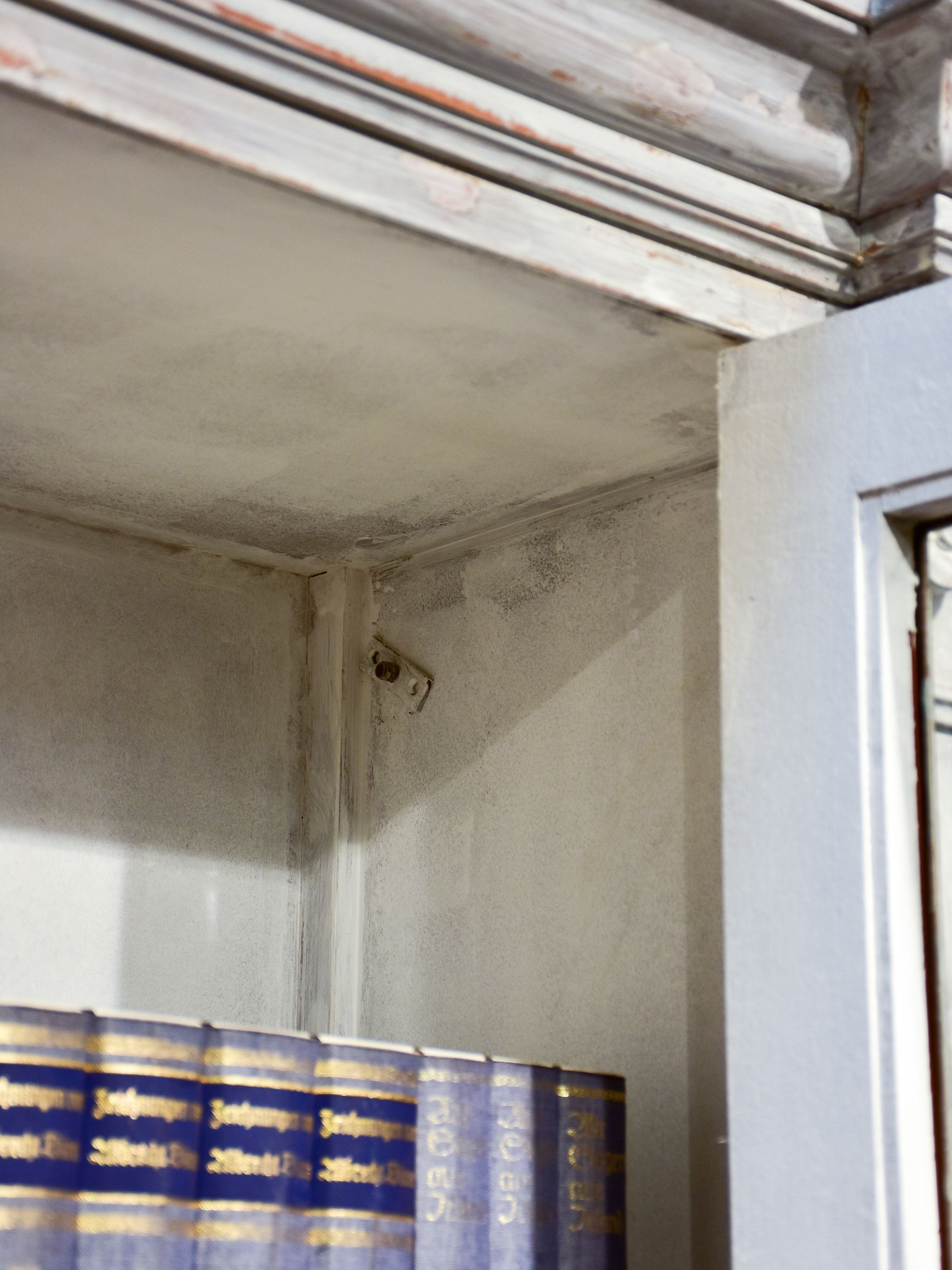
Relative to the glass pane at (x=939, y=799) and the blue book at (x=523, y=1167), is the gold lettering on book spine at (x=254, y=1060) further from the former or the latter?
the glass pane at (x=939, y=799)

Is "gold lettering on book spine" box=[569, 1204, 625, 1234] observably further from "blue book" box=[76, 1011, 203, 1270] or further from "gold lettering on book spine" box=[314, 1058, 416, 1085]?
"blue book" box=[76, 1011, 203, 1270]

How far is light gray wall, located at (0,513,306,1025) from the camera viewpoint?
1521 millimetres

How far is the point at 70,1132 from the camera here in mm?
977

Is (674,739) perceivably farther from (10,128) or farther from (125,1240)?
(10,128)

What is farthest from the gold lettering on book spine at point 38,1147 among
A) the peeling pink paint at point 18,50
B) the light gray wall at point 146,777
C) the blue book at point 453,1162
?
the peeling pink paint at point 18,50

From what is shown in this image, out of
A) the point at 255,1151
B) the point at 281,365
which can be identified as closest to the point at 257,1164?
the point at 255,1151

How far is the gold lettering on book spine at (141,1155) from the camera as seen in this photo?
991 millimetres

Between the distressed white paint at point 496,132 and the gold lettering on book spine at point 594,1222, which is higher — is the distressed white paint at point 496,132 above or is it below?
above

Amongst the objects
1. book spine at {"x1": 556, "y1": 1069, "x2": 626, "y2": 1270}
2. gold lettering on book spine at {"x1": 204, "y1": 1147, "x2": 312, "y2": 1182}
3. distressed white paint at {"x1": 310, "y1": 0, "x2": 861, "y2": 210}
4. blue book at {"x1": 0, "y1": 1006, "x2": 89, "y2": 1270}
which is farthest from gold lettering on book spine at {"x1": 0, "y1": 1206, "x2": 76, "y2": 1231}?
distressed white paint at {"x1": 310, "y1": 0, "x2": 861, "y2": 210}

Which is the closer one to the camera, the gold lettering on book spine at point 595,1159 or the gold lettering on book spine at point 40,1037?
the gold lettering on book spine at point 40,1037

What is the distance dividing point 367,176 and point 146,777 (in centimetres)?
84

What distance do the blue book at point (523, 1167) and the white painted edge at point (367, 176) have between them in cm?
59

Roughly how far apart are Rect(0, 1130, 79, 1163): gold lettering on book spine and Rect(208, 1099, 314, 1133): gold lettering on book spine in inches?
4.1

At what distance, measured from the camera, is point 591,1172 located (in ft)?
3.99
